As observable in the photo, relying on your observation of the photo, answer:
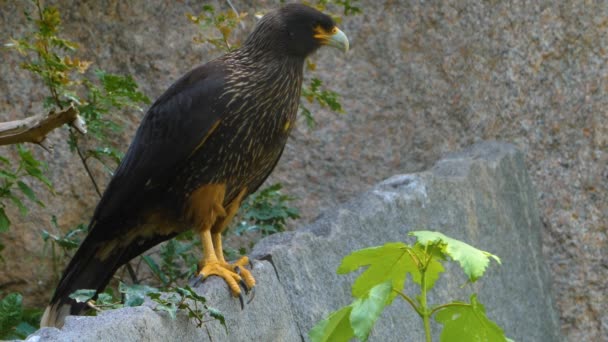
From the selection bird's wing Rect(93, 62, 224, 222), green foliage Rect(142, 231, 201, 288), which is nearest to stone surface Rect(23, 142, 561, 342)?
bird's wing Rect(93, 62, 224, 222)

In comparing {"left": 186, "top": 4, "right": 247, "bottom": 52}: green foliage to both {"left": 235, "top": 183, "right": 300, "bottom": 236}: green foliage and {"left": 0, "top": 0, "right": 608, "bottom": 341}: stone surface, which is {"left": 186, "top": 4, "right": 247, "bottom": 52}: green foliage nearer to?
{"left": 0, "top": 0, "right": 608, "bottom": 341}: stone surface

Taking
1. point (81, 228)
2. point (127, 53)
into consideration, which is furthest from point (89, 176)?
point (127, 53)

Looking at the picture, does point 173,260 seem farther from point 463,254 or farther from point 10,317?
point 463,254

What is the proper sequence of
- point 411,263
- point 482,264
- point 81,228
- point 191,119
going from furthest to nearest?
point 81,228
point 191,119
point 411,263
point 482,264

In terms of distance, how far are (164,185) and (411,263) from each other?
1.40 meters

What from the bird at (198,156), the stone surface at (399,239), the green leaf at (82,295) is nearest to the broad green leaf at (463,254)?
the stone surface at (399,239)

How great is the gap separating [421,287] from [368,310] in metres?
0.20

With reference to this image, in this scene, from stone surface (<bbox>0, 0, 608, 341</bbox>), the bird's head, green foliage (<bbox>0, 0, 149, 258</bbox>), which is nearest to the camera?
green foliage (<bbox>0, 0, 149, 258</bbox>)

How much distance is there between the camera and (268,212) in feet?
14.8

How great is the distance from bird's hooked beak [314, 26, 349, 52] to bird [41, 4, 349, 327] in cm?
14

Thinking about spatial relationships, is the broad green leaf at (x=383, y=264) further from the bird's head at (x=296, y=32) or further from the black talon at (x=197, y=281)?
the bird's head at (x=296, y=32)

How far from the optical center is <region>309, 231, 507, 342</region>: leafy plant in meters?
2.43

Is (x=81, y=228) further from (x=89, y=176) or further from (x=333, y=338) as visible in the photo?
(x=333, y=338)

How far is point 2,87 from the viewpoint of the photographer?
4.59m
